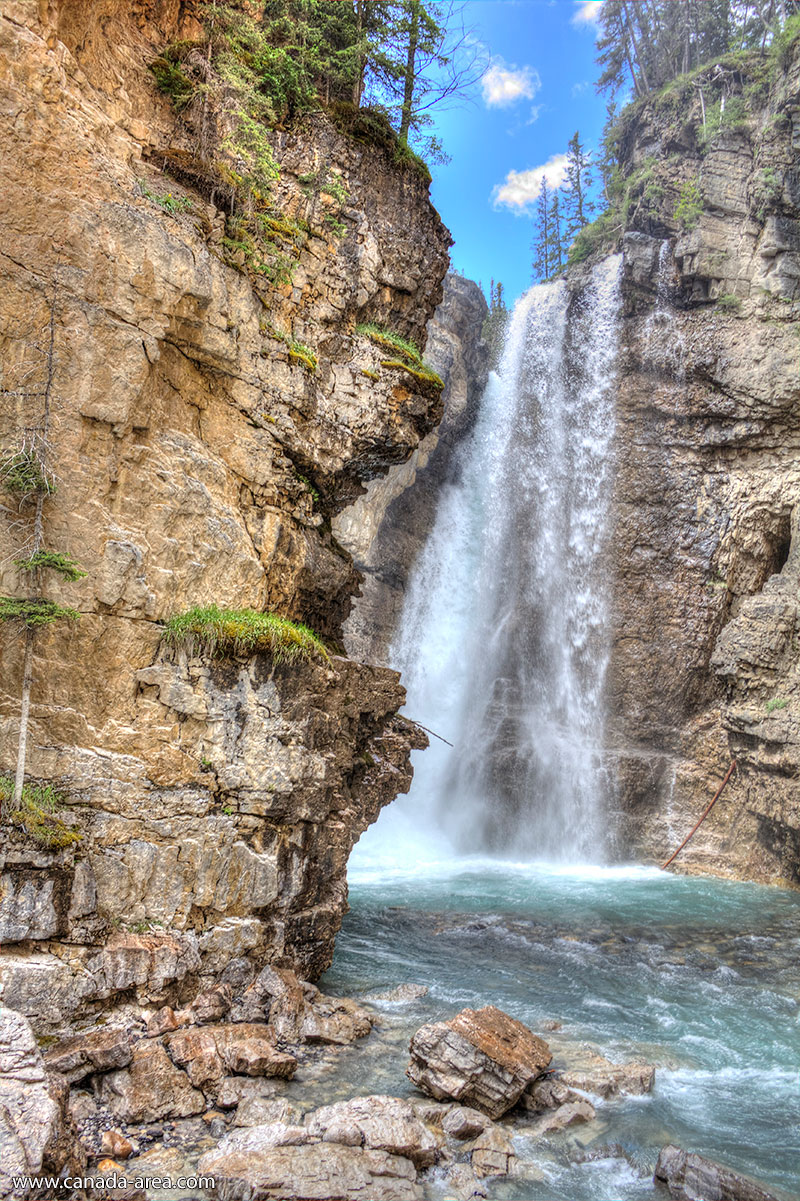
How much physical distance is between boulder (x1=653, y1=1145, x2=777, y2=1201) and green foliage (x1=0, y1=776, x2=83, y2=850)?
20.1 feet

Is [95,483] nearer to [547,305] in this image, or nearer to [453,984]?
[453,984]

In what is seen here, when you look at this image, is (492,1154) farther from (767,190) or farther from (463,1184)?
(767,190)

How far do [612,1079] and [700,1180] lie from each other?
165cm

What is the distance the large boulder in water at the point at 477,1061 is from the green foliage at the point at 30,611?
5.72m

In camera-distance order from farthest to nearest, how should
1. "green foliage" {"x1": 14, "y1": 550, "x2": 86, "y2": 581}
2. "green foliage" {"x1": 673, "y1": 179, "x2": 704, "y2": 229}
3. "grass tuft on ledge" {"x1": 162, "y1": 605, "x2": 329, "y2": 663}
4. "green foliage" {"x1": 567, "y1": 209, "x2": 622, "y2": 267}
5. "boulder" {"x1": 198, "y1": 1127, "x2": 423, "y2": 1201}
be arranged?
"green foliage" {"x1": 567, "y1": 209, "x2": 622, "y2": 267} → "green foliage" {"x1": 673, "y1": 179, "x2": 704, "y2": 229} → "grass tuft on ledge" {"x1": 162, "y1": 605, "x2": 329, "y2": 663} → "green foliage" {"x1": 14, "y1": 550, "x2": 86, "y2": 581} → "boulder" {"x1": 198, "y1": 1127, "x2": 423, "y2": 1201}

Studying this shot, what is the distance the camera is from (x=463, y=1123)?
6465mm

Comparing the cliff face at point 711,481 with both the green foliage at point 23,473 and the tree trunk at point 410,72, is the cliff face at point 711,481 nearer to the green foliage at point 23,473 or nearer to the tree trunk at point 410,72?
the tree trunk at point 410,72

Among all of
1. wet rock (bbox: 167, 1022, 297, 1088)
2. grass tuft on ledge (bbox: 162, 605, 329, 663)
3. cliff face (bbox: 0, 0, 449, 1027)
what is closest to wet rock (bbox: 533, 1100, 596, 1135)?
wet rock (bbox: 167, 1022, 297, 1088)

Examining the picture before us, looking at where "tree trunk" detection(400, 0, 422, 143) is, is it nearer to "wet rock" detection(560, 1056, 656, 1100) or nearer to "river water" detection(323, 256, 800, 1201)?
"river water" detection(323, 256, 800, 1201)

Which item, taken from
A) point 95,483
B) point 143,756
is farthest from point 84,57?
point 143,756

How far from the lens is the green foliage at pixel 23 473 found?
7.26 m

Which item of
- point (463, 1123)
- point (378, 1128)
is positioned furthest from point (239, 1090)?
point (463, 1123)

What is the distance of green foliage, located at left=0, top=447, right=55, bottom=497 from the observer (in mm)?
7262

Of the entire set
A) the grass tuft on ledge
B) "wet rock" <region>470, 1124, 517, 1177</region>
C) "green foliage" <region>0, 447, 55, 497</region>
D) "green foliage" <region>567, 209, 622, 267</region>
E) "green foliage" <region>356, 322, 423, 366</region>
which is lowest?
"wet rock" <region>470, 1124, 517, 1177</region>
